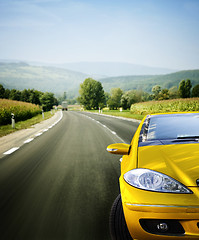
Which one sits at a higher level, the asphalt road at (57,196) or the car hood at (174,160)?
the car hood at (174,160)

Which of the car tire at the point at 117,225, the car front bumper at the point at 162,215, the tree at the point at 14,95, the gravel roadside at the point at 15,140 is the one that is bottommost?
the gravel roadside at the point at 15,140

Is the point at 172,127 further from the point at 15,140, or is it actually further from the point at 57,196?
the point at 15,140

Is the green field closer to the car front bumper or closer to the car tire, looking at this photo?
the car tire

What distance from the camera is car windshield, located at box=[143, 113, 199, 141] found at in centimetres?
299

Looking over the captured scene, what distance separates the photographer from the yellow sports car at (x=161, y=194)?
1.71m

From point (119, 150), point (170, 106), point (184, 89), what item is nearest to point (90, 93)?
point (184, 89)

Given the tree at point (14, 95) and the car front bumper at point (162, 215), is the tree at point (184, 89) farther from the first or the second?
the car front bumper at point (162, 215)

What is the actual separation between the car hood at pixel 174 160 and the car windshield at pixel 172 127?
1.47ft

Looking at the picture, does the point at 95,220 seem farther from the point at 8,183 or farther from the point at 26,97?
the point at 26,97

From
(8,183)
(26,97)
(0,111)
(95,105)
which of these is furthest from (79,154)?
(26,97)

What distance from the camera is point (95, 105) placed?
88500 mm

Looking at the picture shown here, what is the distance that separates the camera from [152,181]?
1.96m

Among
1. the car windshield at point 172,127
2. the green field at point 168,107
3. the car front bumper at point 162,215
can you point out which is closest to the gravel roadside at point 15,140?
the car windshield at point 172,127

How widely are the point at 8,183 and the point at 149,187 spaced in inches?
118
